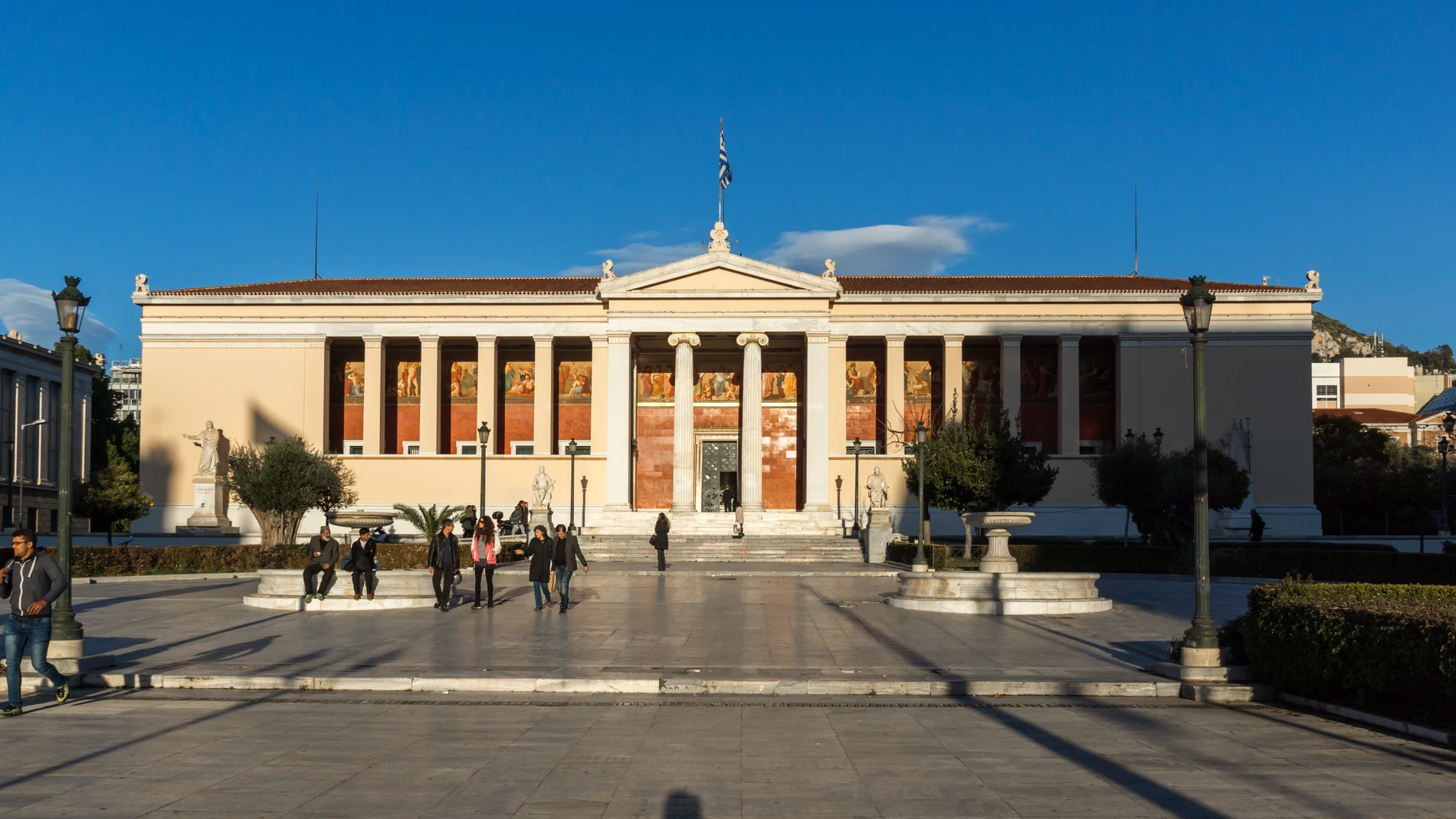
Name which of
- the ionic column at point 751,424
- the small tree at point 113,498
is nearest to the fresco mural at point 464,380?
the ionic column at point 751,424

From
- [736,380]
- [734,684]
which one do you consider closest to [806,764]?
[734,684]

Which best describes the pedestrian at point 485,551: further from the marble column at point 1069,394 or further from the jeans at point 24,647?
the marble column at point 1069,394

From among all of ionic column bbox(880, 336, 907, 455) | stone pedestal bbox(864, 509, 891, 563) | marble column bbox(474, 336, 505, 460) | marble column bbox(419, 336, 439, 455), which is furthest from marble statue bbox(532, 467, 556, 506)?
ionic column bbox(880, 336, 907, 455)

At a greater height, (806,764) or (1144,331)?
(1144,331)

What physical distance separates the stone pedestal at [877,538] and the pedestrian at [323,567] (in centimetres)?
2191

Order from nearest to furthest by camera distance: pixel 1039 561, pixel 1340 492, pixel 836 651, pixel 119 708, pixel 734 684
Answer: pixel 119 708, pixel 734 684, pixel 836 651, pixel 1039 561, pixel 1340 492

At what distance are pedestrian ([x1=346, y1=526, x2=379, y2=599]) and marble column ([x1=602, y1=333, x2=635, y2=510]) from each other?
27.7 metres

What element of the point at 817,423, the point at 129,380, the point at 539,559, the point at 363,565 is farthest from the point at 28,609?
the point at 129,380

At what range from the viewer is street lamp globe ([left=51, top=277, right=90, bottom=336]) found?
14781 mm

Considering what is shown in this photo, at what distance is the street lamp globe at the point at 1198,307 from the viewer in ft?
48.2

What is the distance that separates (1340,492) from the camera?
61.8 metres

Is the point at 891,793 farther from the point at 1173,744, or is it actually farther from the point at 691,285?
the point at 691,285

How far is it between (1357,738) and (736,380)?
147 ft

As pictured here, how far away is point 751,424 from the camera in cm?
5003
